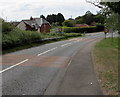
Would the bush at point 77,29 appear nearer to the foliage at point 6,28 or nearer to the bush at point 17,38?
the bush at point 17,38

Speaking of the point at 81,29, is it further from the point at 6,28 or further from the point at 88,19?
the point at 6,28

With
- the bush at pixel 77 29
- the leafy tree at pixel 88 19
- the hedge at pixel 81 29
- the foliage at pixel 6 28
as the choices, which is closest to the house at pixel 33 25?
the bush at pixel 77 29

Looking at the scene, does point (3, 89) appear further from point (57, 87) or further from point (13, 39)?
point (13, 39)

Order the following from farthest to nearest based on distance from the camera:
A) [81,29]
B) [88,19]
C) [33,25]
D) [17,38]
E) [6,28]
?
1. [88,19]
2. [81,29]
3. [33,25]
4. [6,28]
5. [17,38]

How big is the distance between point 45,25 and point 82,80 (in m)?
78.0

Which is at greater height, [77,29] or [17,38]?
[17,38]

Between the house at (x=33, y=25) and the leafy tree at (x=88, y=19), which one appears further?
the leafy tree at (x=88, y=19)

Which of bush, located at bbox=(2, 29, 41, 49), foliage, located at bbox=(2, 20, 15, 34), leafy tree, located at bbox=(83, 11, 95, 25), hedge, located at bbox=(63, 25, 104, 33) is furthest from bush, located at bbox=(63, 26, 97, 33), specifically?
foliage, located at bbox=(2, 20, 15, 34)

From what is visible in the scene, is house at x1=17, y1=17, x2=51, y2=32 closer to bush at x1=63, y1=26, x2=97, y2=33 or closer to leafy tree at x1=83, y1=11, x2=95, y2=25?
bush at x1=63, y1=26, x2=97, y2=33

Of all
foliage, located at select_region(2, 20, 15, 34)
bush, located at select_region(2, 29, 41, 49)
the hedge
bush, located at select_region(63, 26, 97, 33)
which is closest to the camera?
bush, located at select_region(2, 29, 41, 49)

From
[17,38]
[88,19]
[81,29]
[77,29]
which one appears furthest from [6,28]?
[88,19]

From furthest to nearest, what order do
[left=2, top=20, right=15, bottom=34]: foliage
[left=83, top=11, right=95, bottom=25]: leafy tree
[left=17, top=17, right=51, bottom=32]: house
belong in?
[left=83, top=11, right=95, bottom=25]: leafy tree
[left=17, top=17, right=51, bottom=32]: house
[left=2, top=20, right=15, bottom=34]: foliage

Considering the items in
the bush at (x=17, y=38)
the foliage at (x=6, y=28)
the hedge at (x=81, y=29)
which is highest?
the foliage at (x=6, y=28)

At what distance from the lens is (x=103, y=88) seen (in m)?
8.15
